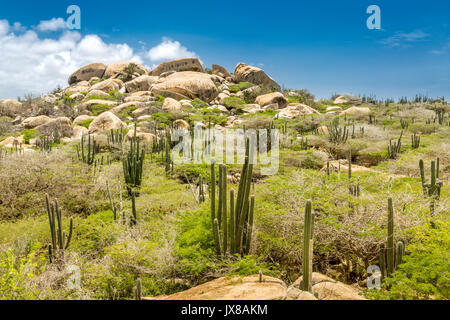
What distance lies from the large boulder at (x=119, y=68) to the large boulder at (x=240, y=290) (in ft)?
163

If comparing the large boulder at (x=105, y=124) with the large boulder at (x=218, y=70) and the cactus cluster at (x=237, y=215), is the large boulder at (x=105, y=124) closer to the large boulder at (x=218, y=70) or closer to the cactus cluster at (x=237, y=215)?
the cactus cluster at (x=237, y=215)

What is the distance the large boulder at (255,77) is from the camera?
142 feet

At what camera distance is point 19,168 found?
9461 mm

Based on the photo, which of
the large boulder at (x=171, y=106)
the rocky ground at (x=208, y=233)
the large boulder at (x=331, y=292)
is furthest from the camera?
the large boulder at (x=171, y=106)

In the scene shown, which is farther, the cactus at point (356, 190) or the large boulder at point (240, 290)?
the cactus at point (356, 190)

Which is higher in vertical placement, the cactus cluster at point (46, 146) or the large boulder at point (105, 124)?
the large boulder at point (105, 124)

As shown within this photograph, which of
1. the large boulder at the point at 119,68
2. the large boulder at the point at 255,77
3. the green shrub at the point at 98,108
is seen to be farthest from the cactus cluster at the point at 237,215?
the large boulder at the point at 119,68

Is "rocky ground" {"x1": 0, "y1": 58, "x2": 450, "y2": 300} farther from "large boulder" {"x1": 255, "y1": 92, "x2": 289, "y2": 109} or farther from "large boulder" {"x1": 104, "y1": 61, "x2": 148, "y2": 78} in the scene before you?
"large boulder" {"x1": 104, "y1": 61, "x2": 148, "y2": 78}

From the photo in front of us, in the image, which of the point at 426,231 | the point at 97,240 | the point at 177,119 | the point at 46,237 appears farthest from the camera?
the point at 177,119

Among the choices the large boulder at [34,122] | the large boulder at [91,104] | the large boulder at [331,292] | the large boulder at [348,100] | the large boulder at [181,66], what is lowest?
the large boulder at [331,292]

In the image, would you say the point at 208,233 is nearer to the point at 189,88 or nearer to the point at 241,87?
the point at 189,88
